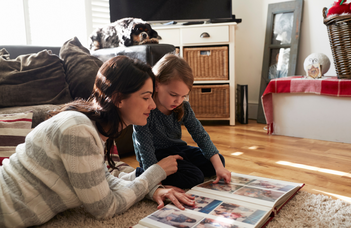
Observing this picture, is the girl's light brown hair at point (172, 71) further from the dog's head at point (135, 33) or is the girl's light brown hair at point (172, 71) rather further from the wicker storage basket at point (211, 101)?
the wicker storage basket at point (211, 101)

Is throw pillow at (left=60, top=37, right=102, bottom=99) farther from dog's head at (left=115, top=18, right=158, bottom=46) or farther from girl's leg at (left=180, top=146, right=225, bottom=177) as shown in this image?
girl's leg at (left=180, top=146, right=225, bottom=177)

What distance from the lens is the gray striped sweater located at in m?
0.73

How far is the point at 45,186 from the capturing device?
765 millimetres

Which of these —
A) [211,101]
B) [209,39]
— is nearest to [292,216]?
[211,101]

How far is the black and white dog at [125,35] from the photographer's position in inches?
70.2

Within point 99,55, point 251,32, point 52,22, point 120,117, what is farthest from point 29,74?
point 251,32

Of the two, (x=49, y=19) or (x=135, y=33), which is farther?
(x=49, y=19)

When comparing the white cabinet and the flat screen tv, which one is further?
the flat screen tv

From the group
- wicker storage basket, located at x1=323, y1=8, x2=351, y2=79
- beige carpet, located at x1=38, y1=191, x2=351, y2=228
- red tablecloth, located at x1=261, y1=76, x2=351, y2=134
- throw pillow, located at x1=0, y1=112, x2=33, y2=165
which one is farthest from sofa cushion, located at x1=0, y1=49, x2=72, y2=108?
wicker storage basket, located at x1=323, y1=8, x2=351, y2=79

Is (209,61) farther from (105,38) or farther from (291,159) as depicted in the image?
(291,159)

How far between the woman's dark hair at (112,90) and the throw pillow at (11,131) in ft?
1.36

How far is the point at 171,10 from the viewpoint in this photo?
109 inches

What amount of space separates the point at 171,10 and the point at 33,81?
1605mm

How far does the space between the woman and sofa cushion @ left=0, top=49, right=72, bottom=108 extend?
0.79 metres
